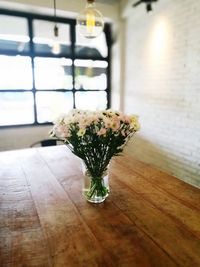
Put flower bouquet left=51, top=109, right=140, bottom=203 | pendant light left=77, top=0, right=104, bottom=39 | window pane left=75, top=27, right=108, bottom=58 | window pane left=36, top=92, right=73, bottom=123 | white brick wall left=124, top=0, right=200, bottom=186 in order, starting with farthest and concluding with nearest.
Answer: window pane left=75, top=27, right=108, bottom=58
window pane left=36, top=92, right=73, bottom=123
white brick wall left=124, top=0, right=200, bottom=186
pendant light left=77, top=0, right=104, bottom=39
flower bouquet left=51, top=109, right=140, bottom=203

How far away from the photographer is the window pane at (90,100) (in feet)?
13.6

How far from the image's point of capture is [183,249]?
83cm

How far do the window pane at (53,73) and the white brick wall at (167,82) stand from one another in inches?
40.9

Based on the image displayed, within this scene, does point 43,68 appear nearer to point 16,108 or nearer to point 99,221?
point 16,108

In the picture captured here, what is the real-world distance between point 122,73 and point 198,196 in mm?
3163

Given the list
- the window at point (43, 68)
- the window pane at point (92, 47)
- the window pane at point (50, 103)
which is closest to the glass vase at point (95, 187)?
the window at point (43, 68)

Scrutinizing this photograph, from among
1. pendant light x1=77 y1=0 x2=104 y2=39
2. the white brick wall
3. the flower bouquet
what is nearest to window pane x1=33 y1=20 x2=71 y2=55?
the white brick wall

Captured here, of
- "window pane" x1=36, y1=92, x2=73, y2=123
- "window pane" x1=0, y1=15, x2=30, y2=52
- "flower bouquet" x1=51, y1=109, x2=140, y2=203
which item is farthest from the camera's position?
"window pane" x1=36, y1=92, x2=73, y2=123

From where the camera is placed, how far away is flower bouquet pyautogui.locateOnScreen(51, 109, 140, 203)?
1070mm

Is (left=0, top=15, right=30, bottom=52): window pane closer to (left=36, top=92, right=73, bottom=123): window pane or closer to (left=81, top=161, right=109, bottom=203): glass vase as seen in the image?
(left=36, top=92, right=73, bottom=123): window pane

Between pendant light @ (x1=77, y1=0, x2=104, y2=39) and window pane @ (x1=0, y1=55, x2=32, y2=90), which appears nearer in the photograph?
pendant light @ (x1=77, y1=0, x2=104, y2=39)

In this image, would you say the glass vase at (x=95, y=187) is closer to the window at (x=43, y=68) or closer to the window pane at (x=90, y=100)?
the window at (x=43, y=68)

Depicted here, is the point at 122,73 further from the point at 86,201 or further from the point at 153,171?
the point at 86,201

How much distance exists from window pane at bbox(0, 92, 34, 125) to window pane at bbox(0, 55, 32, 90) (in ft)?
0.46
